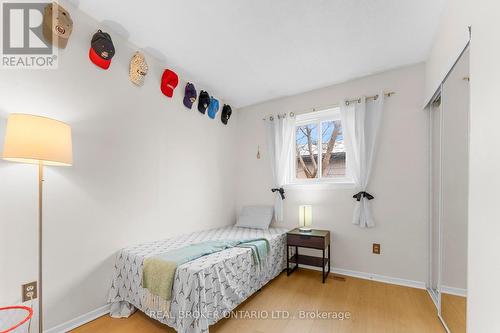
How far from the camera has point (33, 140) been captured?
1349mm

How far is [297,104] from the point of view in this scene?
3.34 meters

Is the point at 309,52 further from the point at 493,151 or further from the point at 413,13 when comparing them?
the point at 493,151

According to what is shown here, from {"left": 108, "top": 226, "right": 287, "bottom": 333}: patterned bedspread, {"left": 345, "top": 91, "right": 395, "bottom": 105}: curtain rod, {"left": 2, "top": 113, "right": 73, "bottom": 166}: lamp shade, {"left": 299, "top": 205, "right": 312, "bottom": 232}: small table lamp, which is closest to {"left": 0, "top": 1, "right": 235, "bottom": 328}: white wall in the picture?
{"left": 108, "top": 226, "right": 287, "bottom": 333}: patterned bedspread

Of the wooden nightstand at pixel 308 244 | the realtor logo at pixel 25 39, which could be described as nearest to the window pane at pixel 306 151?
the wooden nightstand at pixel 308 244

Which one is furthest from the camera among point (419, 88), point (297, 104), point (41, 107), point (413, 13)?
point (297, 104)

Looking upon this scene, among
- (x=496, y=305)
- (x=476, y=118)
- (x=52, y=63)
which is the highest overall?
(x=52, y=63)

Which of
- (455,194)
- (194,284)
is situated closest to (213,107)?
(194,284)

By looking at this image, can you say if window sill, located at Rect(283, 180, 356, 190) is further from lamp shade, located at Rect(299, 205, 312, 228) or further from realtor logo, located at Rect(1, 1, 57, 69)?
realtor logo, located at Rect(1, 1, 57, 69)

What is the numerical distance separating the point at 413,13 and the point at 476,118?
115cm

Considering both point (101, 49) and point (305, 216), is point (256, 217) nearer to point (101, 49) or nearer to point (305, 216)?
point (305, 216)

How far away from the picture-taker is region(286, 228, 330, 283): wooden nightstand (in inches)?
103

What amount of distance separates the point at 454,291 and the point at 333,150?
6.34 feet

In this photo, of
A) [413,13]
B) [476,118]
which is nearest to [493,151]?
[476,118]

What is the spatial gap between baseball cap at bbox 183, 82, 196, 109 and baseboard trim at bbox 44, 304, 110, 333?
2310mm
